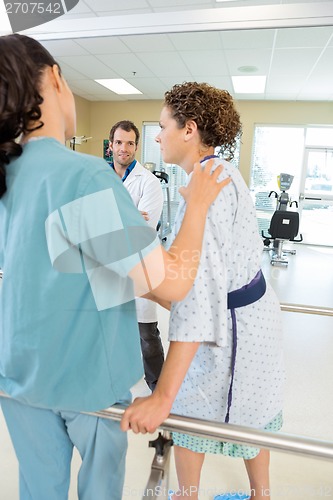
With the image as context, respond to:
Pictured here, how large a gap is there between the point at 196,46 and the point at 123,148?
3109mm

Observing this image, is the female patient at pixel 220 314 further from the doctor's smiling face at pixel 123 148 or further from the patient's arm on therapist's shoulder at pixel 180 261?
the doctor's smiling face at pixel 123 148

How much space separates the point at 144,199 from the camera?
242 centimetres

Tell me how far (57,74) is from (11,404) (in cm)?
69

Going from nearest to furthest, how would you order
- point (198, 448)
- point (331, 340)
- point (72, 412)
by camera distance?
point (72, 412), point (198, 448), point (331, 340)

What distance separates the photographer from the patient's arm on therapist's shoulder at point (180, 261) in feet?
2.08

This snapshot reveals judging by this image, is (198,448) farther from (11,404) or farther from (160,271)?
(160,271)

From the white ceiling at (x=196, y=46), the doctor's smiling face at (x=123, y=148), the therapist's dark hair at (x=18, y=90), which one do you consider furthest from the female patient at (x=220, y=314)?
the doctor's smiling face at (x=123, y=148)

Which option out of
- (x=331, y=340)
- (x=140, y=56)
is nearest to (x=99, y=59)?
(x=140, y=56)

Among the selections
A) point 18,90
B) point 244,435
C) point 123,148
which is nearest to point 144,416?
point 244,435

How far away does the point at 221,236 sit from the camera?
848 mm

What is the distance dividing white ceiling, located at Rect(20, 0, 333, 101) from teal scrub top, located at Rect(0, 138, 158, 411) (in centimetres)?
112

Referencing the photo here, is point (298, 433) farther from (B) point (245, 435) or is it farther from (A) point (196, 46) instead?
(A) point (196, 46)

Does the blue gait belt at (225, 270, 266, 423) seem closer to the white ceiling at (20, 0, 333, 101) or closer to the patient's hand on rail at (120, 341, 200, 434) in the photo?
the patient's hand on rail at (120, 341, 200, 434)

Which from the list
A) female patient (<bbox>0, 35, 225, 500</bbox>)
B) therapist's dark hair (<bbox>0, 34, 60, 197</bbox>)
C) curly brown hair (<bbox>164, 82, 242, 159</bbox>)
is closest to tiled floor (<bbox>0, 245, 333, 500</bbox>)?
female patient (<bbox>0, 35, 225, 500</bbox>)
